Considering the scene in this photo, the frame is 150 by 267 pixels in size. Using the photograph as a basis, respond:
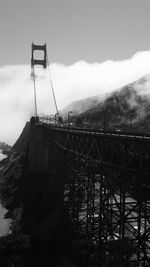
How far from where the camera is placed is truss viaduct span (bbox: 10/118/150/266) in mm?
17031

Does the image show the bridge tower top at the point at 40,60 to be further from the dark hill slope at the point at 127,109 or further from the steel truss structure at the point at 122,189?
the steel truss structure at the point at 122,189

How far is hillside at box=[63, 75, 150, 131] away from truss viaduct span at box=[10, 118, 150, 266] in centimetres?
3086

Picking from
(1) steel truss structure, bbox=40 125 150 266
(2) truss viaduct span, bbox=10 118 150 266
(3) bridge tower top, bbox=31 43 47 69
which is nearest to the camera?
(1) steel truss structure, bbox=40 125 150 266

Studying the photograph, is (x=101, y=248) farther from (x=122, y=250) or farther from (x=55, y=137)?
(x=55, y=137)

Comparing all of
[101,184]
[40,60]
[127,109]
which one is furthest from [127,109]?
[101,184]

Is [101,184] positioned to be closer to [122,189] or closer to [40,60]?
[122,189]

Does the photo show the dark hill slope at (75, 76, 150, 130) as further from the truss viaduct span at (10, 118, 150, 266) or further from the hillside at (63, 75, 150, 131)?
the truss viaduct span at (10, 118, 150, 266)

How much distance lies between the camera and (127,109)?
95.2m

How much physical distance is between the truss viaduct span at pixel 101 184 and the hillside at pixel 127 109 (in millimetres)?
30860

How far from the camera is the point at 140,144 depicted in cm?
1659

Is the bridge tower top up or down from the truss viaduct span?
up

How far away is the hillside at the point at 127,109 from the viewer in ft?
273

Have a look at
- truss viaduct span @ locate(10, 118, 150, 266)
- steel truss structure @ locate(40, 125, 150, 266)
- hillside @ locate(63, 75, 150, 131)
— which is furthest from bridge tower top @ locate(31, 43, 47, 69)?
steel truss structure @ locate(40, 125, 150, 266)

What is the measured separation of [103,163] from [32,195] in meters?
25.8
